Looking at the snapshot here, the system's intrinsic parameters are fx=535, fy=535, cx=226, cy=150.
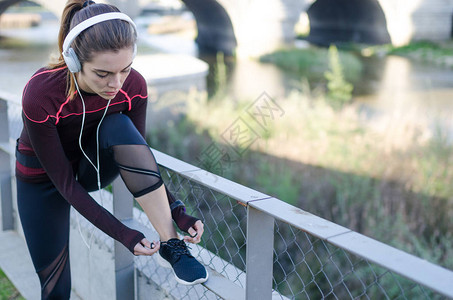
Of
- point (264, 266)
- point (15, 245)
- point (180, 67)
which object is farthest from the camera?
point (180, 67)

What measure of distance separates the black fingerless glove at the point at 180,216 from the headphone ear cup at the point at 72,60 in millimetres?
602

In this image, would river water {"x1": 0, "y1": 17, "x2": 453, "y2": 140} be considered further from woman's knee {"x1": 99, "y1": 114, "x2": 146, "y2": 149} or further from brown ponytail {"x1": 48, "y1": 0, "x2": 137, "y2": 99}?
brown ponytail {"x1": 48, "y1": 0, "x2": 137, "y2": 99}

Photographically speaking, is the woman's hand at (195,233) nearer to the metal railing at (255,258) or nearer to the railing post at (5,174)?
the metal railing at (255,258)

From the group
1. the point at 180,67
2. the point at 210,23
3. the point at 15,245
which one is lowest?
the point at 210,23

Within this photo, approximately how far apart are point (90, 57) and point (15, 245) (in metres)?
2.30

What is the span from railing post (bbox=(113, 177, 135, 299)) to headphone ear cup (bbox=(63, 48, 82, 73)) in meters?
0.68

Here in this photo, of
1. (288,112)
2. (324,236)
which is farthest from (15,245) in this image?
(288,112)

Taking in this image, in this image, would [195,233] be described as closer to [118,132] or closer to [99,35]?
[118,132]

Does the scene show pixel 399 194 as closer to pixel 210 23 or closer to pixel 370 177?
pixel 370 177

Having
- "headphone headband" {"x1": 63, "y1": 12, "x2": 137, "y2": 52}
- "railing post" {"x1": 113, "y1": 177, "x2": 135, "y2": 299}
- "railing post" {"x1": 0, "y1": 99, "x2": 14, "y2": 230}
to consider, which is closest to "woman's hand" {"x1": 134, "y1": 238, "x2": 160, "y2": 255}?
"railing post" {"x1": 113, "y1": 177, "x2": 135, "y2": 299}

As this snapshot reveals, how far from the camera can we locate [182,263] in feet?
6.19

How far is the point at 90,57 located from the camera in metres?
1.78

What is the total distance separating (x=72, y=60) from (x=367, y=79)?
43.2 feet

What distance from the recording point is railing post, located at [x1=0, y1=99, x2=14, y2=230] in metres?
3.49
